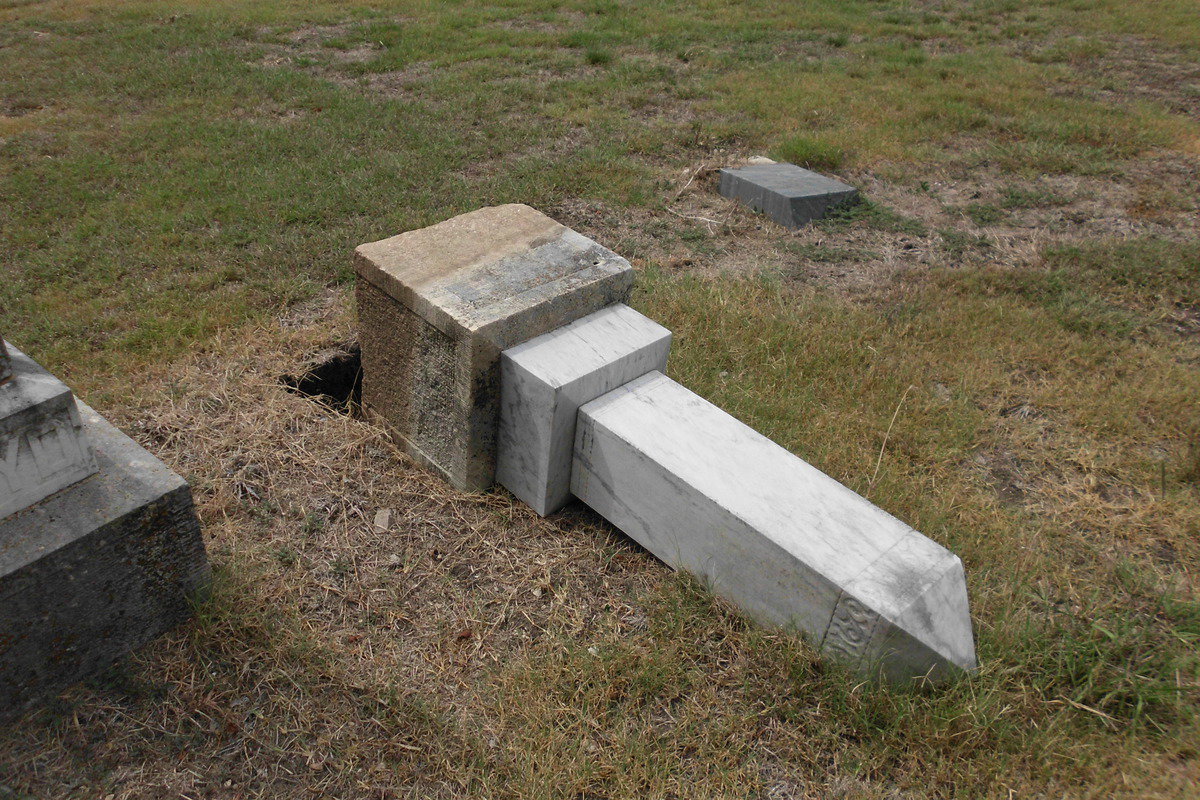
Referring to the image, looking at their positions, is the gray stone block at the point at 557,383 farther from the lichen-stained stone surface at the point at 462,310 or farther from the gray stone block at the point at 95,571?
the gray stone block at the point at 95,571

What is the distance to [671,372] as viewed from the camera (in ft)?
12.0

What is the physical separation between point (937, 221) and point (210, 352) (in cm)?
442

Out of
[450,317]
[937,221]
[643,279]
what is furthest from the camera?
[937,221]

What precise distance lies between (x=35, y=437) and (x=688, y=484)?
169cm

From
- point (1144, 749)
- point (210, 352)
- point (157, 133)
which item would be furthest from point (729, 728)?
point (157, 133)

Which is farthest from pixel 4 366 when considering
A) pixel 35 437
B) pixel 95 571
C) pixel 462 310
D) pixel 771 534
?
pixel 771 534

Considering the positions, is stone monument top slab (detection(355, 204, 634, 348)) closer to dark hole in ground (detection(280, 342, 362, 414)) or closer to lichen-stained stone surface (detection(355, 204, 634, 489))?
lichen-stained stone surface (detection(355, 204, 634, 489))

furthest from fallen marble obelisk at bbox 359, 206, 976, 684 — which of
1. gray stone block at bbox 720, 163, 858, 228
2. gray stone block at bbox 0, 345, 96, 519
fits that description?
gray stone block at bbox 720, 163, 858, 228

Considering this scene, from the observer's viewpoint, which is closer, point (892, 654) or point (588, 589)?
point (892, 654)

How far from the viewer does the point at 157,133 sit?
5840mm

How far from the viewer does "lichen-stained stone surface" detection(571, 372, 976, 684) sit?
2238 mm

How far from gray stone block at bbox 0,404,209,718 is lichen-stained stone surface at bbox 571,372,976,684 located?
123 centimetres

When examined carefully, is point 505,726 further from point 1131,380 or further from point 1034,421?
point 1131,380

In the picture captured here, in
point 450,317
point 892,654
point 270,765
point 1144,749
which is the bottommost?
point 270,765
